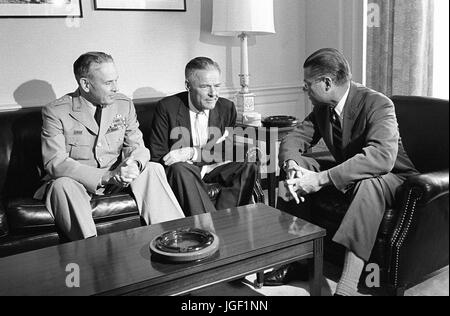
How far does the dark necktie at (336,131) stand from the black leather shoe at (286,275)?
1.73ft

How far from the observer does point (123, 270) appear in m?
1.24

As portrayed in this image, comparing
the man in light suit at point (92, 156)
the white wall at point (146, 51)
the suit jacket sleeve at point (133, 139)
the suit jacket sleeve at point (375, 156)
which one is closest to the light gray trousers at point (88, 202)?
the man in light suit at point (92, 156)

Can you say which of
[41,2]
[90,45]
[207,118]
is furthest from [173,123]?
[41,2]

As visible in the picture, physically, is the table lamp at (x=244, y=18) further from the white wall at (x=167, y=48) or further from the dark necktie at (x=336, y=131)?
the dark necktie at (x=336, y=131)

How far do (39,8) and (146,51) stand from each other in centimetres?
65

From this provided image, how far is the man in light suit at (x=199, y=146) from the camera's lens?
216cm

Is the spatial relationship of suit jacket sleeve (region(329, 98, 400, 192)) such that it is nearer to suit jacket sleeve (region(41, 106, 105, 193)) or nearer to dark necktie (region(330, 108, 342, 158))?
dark necktie (region(330, 108, 342, 158))

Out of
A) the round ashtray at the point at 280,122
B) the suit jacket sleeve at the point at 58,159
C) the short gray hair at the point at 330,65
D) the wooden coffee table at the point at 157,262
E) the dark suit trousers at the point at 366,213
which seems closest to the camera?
the wooden coffee table at the point at 157,262

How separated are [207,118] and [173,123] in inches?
7.9

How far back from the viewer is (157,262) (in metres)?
1.27

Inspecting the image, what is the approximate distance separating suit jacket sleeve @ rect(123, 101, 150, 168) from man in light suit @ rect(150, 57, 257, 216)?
0.07 m

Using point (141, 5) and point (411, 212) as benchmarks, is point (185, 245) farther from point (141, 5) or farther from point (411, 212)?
point (141, 5)
